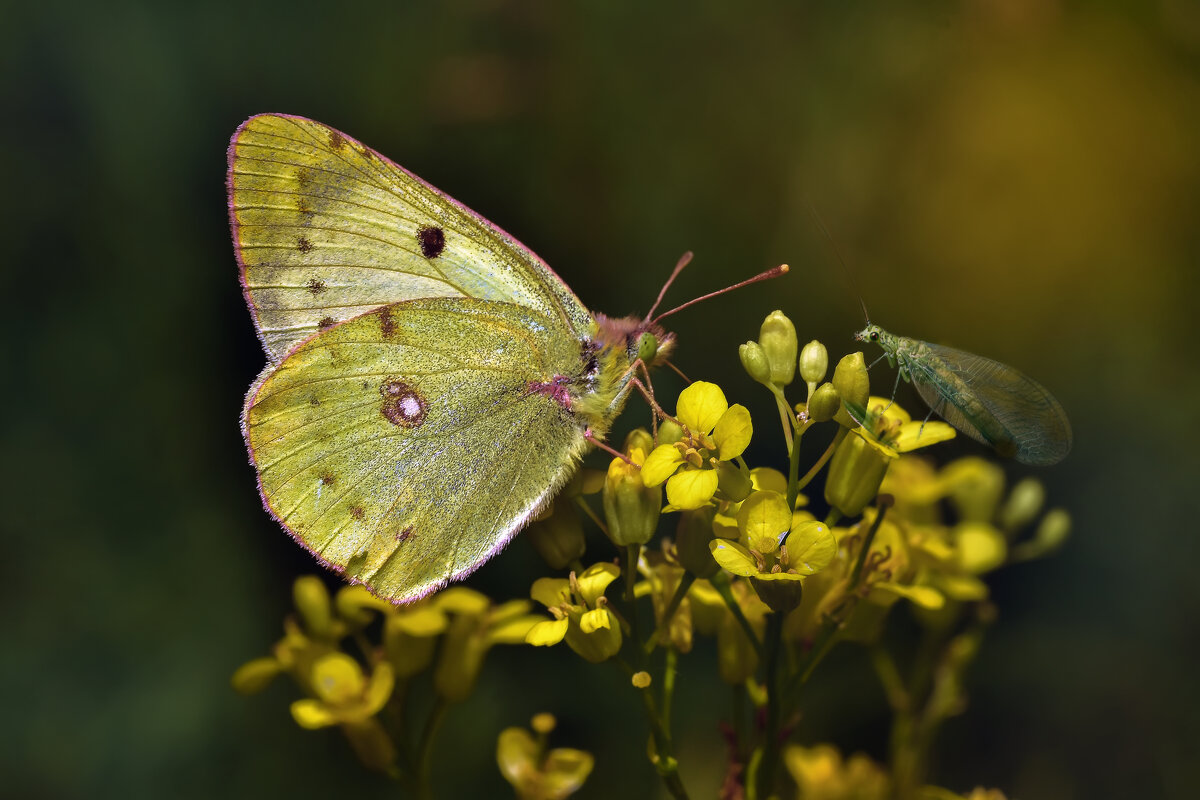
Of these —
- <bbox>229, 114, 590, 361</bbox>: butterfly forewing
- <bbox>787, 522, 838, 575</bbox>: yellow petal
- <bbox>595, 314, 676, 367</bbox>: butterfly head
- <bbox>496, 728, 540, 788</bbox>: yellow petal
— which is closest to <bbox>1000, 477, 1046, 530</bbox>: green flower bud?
<bbox>595, 314, 676, 367</bbox>: butterfly head

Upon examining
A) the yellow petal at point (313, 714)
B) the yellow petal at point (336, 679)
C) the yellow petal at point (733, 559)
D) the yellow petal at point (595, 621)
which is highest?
the yellow petal at point (733, 559)

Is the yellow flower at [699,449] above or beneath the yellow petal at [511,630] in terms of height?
above

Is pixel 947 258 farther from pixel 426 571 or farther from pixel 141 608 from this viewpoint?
pixel 141 608

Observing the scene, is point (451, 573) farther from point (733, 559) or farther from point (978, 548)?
point (978, 548)

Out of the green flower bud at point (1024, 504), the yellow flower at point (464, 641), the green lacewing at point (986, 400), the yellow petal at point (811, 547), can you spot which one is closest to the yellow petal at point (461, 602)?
the yellow flower at point (464, 641)

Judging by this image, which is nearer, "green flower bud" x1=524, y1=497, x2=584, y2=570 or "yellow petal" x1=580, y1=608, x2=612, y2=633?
"yellow petal" x1=580, y1=608, x2=612, y2=633

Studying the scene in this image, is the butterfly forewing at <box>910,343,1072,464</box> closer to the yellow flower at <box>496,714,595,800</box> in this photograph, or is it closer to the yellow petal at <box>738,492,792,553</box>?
the yellow petal at <box>738,492,792,553</box>

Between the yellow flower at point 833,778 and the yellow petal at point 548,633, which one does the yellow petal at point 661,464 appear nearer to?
the yellow petal at point 548,633
